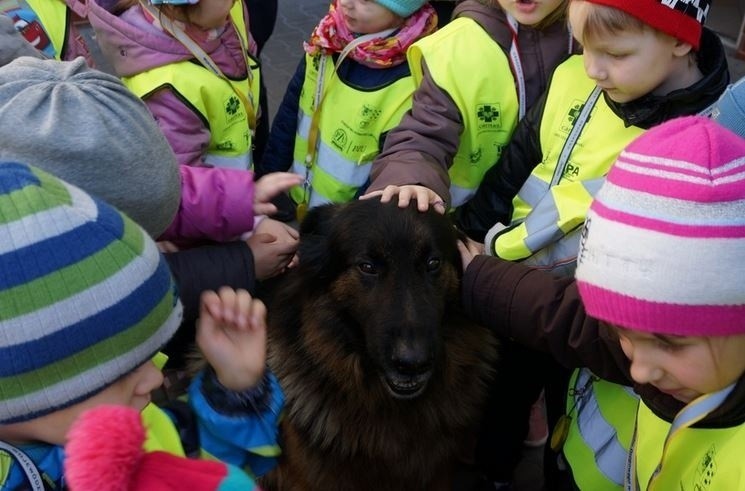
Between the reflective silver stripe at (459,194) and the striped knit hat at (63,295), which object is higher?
the striped knit hat at (63,295)

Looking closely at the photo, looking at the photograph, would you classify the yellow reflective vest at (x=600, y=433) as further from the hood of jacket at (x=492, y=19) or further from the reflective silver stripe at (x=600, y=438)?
the hood of jacket at (x=492, y=19)

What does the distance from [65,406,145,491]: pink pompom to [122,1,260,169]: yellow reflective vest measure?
81.4 inches

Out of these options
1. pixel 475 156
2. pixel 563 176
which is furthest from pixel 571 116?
pixel 475 156

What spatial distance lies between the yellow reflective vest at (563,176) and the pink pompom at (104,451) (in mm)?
1542

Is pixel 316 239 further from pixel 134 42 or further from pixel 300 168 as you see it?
pixel 134 42

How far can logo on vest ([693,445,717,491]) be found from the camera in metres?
1.48

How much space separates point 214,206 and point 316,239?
404 mm

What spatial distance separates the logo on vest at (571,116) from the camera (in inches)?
92.0

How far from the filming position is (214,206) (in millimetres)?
2256

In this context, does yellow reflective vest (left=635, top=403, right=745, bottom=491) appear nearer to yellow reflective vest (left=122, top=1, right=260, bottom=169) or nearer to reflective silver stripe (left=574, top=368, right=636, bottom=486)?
reflective silver stripe (left=574, top=368, right=636, bottom=486)

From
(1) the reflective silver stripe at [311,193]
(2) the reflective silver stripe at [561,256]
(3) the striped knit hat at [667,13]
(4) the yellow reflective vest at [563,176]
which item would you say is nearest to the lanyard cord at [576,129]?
(4) the yellow reflective vest at [563,176]

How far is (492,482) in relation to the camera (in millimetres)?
3186

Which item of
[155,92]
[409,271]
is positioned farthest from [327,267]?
[155,92]

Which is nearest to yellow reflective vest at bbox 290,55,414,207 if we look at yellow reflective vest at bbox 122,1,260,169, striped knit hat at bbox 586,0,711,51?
yellow reflective vest at bbox 122,1,260,169
